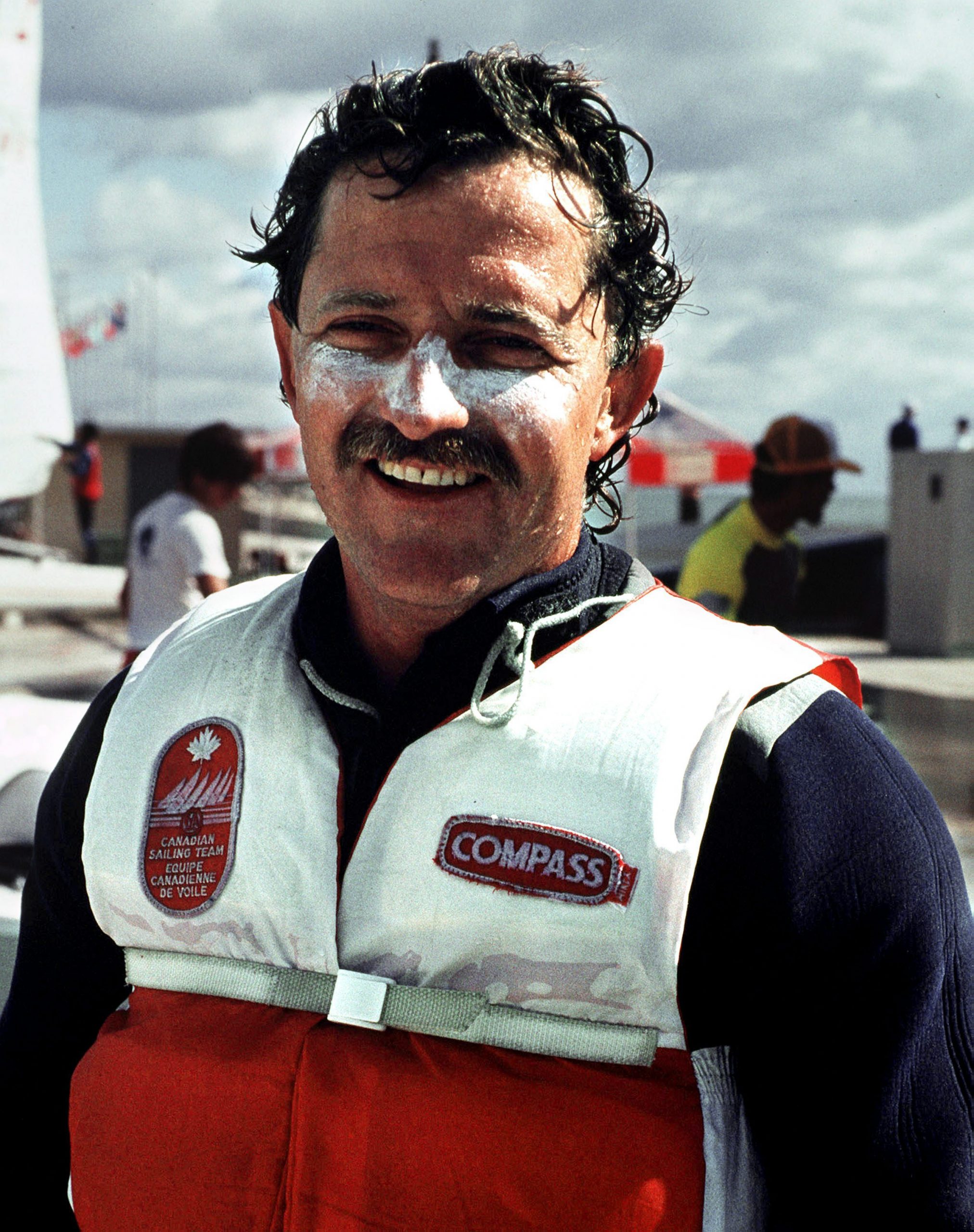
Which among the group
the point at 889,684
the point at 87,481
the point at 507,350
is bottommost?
the point at 889,684

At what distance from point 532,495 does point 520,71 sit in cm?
42

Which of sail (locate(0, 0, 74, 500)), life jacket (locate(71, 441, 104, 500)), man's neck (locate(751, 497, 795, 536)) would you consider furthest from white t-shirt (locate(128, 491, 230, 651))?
life jacket (locate(71, 441, 104, 500))

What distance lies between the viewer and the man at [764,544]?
4.23 meters

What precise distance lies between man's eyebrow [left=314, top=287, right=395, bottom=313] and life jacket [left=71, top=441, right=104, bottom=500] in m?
18.0

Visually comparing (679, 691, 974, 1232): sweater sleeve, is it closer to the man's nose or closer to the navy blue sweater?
the navy blue sweater

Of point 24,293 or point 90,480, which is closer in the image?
point 24,293

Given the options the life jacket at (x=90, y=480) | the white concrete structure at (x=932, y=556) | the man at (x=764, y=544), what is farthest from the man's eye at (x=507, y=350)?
the life jacket at (x=90, y=480)

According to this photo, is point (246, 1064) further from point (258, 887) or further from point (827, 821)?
point (827, 821)

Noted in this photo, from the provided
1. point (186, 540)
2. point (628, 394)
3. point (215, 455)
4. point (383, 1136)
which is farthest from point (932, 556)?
point (383, 1136)

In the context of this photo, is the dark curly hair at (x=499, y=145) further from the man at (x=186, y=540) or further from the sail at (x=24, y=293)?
the sail at (x=24, y=293)

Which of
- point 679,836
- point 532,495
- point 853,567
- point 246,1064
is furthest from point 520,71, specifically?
Result: point 853,567

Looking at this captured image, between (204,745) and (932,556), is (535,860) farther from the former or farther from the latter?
(932,556)

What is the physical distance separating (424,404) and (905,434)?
13.2m

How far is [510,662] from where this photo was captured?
1.28 m
